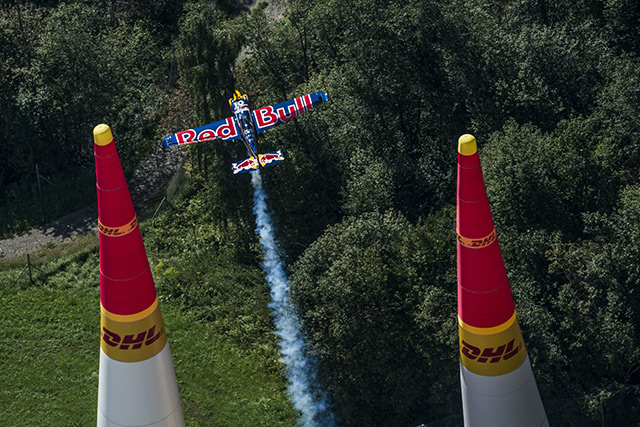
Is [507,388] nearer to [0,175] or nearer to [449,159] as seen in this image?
[449,159]

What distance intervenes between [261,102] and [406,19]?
8.19 meters

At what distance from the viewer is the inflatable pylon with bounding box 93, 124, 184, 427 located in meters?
20.4

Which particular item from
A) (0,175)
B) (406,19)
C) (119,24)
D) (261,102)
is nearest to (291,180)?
(261,102)

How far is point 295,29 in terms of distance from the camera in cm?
5478

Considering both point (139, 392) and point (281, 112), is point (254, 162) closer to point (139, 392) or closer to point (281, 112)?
point (281, 112)

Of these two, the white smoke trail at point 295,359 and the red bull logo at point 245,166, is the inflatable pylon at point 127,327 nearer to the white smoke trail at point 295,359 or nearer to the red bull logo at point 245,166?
the white smoke trail at point 295,359

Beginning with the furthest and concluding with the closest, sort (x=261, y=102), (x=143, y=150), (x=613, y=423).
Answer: (x=143, y=150)
(x=261, y=102)
(x=613, y=423)

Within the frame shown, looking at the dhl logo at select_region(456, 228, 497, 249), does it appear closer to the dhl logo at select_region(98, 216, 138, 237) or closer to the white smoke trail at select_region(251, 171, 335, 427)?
the dhl logo at select_region(98, 216, 138, 237)

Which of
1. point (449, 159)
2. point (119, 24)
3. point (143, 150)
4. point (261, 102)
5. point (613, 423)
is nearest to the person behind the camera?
point (613, 423)

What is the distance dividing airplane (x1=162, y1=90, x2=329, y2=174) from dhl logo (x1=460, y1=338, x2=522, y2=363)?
82.8 ft

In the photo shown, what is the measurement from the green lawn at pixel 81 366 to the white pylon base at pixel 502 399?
20035mm

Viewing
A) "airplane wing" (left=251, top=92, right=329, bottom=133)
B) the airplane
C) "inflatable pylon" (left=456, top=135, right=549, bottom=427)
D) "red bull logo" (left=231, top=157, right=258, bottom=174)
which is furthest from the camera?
"airplane wing" (left=251, top=92, right=329, bottom=133)

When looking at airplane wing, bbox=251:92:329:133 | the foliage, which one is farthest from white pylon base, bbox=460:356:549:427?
airplane wing, bbox=251:92:329:133

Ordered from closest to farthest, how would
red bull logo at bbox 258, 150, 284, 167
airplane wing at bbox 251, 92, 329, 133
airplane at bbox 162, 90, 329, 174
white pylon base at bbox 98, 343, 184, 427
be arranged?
white pylon base at bbox 98, 343, 184, 427, red bull logo at bbox 258, 150, 284, 167, airplane at bbox 162, 90, 329, 174, airplane wing at bbox 251, 92, 329, 133
